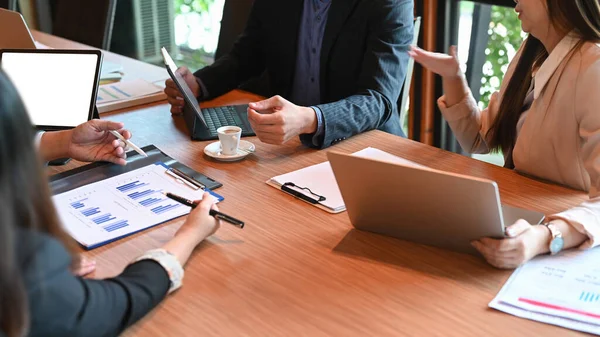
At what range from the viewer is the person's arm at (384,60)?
1.79 metres

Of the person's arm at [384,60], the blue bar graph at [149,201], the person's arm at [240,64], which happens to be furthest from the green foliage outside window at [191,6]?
the blue bar graph at [149,201]

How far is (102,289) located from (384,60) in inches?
43.8

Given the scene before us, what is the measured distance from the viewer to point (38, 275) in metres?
0.81

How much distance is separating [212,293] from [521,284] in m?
0.51

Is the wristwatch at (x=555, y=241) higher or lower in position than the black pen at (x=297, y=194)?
higher

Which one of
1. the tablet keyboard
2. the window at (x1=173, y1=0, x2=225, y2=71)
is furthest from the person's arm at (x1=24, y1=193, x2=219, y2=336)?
the window at (x1=173, y1=0, x2=225, y2=71)

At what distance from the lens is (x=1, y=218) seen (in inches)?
29.0

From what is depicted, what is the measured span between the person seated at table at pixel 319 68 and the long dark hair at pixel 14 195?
2.77 ft

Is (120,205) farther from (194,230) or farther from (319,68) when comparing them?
(319,68)

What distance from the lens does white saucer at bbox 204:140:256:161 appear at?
1.59 metres

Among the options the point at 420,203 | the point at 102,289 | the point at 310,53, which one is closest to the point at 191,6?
the point at 310,53

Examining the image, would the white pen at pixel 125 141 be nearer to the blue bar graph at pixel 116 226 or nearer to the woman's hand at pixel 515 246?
the blue bar graph at pixel 116 226

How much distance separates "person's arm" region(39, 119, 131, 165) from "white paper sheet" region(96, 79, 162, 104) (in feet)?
1.52

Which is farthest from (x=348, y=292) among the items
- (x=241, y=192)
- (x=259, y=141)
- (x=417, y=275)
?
(x=259, y=141)
